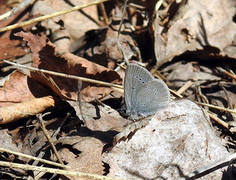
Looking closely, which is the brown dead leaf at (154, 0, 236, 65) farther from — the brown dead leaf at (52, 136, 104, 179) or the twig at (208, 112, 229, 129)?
the brown dead leaf at (52, 136, 104, 179)

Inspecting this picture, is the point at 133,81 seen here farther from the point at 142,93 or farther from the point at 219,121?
the point at 219,121

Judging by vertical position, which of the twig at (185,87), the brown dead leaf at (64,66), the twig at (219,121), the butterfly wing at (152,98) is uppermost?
the brown dead leaf at (64,66)

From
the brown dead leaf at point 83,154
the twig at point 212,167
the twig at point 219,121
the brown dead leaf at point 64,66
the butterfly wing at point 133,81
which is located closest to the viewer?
the twig at point 212,167

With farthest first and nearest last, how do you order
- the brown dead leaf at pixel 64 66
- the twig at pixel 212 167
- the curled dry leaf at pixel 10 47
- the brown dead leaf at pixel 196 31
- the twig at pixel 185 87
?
the brown dead leaf at pixel 196 31 → the curled dry leaf at pixel 10 47 → the twig at pixel 185 87 → the brown dead leaf at pixel 64 66 → the twig at pixel 212 167

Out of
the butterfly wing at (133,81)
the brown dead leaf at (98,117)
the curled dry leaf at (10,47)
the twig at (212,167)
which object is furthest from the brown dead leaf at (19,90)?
the twig at (212,167)

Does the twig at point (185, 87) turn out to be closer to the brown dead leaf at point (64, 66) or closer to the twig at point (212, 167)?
the brown dead leaf at point (64, 66)

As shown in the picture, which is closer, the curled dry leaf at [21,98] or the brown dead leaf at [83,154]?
the brown dead leaf at [83,154]

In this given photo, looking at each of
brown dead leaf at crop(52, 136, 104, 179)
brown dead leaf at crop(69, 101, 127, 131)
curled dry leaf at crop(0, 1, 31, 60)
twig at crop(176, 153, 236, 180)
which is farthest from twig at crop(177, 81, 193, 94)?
curled dry leaf at crop(0, 1, 31, 60)
